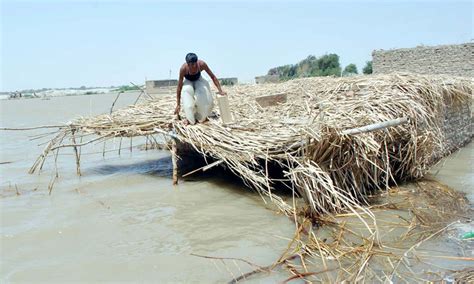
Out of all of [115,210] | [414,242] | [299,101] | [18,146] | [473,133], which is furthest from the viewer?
[18,146]

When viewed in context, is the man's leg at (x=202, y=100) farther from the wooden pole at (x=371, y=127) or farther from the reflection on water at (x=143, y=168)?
Answer: the wooden pole at (x=371, y=127)

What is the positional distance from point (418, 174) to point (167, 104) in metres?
4.55

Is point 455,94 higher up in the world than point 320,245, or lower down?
higher up

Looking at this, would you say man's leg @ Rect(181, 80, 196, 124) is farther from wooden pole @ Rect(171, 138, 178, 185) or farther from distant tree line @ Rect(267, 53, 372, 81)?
distant tree line @ Rect(267, 53, 372, 81)

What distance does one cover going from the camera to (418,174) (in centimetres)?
675

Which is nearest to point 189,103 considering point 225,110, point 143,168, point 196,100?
point 196,100

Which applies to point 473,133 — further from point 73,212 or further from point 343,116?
point 73,212

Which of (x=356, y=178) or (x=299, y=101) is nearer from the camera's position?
(x=356, y=178)

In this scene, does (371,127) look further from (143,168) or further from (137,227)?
(143,168)

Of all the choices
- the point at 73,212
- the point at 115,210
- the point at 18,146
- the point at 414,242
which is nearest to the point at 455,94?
the point at 414,242

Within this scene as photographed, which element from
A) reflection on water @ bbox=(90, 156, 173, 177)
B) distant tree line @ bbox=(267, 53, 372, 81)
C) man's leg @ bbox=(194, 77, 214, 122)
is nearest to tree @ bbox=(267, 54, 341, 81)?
distant tree line @ bbox=(267, 53, 372, 81)

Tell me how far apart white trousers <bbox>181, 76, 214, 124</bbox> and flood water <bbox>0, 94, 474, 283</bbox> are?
1.14 metres

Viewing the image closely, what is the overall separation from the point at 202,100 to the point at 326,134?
2.46 m

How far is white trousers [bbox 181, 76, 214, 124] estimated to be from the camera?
6.69 metres
